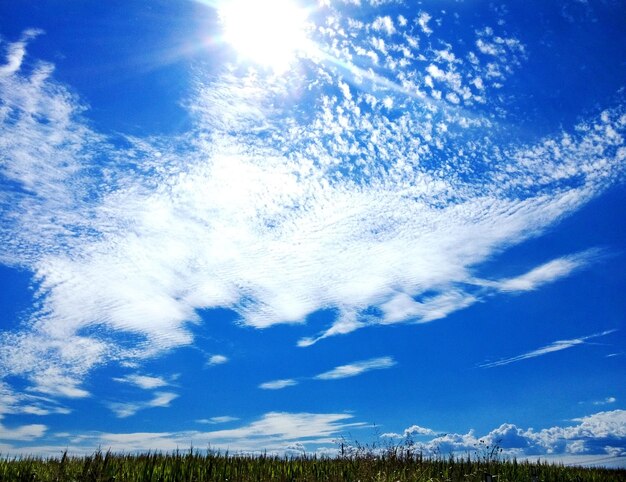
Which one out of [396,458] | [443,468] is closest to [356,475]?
[396,458]

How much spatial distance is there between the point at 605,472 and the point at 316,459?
65.4ft

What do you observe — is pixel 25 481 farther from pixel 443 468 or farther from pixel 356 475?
pixel 443 468

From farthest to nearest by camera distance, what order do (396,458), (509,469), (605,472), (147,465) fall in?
1. (605,472)
2. (509,469)
3. (396,458)
4. (147,465)

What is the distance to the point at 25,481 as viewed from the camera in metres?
14.8

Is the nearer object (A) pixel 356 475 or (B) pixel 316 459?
(A) pixel 356 475

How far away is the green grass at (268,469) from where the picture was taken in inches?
626

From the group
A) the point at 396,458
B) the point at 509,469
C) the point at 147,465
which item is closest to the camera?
the point at 147,465

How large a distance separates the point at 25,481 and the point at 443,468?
17.0m

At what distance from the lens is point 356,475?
722 inches

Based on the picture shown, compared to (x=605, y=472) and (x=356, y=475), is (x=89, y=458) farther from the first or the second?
(x=605, y=472)

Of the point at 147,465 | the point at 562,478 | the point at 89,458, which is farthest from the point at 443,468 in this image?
the point at 89,458

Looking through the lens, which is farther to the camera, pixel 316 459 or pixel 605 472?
pixel 605 472

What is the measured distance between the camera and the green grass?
15.9 metres

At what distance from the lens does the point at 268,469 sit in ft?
65.8
